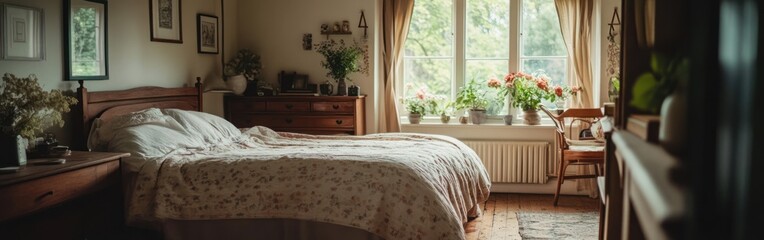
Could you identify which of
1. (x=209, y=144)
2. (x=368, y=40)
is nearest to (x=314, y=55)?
(x=368, y=40)

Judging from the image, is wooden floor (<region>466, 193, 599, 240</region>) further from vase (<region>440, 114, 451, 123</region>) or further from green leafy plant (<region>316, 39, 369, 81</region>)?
green leafy plant (<region>316, 39, 369, 81</region>)

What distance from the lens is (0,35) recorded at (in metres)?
3.27

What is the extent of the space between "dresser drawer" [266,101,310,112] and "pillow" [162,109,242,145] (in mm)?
1134

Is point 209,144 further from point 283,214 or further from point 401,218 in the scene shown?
point 401,218

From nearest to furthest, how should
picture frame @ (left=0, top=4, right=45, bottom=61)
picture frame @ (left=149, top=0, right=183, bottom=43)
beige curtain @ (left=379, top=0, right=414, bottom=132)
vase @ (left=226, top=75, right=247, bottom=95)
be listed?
picture frame @ (left=0, top=4, right=45, bottom=61)
picture frame @ (left=149, top=0, right=183, bottom=43)
vase @ (left=226, top=75, right=247, bottom=95)
beige curtain @ (left=379, top=0, right=414, bottom=132)

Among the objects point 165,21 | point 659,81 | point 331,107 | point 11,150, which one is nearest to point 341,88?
point 331,107

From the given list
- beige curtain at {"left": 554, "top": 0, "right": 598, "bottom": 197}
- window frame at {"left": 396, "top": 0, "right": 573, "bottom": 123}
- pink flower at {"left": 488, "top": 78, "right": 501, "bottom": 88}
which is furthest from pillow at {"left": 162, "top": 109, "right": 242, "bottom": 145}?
beige curtain at {"left": 554, "top": 0, "right": 598, "bottom": 197}

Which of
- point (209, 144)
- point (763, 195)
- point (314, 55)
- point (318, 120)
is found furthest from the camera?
point (314, 55)

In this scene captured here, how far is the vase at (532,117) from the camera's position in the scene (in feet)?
19.2

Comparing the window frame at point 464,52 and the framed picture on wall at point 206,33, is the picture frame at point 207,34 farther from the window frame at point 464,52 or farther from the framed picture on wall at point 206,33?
the window frame at point 464,52

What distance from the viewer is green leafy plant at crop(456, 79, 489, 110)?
5977 millimetres

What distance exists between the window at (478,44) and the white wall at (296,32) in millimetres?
495

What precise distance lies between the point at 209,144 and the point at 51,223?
1.22 meters

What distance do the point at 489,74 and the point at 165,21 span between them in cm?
285
